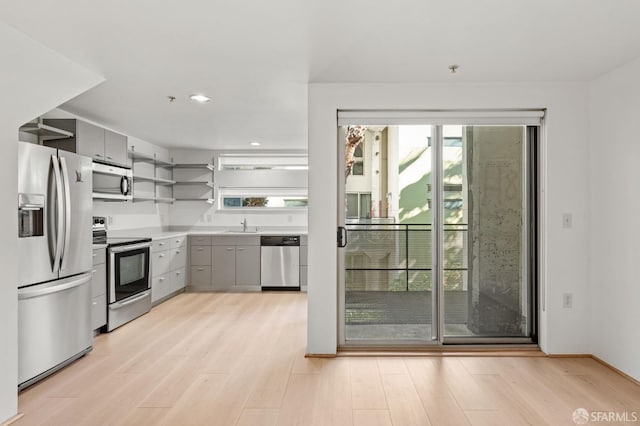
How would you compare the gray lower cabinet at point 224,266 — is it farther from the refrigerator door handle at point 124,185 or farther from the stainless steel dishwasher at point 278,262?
the refrigerator door handle at point 124,185

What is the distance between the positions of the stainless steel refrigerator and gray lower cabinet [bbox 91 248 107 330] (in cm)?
49

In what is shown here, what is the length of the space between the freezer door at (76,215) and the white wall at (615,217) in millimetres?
4218

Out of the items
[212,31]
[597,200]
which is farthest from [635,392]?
[212,31]

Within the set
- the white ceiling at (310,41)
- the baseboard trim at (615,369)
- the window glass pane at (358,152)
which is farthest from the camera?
the window glass pane at (358,152)

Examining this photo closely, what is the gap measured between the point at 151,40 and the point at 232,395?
233cm

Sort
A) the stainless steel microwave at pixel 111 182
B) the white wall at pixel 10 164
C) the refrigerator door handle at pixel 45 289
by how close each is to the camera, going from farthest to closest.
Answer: the stainless steel microwave at pixel 111 182
the refrigerator door handle at pixel 45 289
the white wall at pixel 10 164

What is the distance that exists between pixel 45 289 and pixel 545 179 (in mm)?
3985

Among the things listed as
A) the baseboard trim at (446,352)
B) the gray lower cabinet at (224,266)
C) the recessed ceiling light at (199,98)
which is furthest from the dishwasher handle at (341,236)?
the gray lower cabinet at (224,266)

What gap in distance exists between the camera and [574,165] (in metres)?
3.49

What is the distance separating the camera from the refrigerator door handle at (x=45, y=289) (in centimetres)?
283

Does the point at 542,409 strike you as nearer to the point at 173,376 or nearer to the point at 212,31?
the point at 173,376

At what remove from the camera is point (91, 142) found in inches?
165

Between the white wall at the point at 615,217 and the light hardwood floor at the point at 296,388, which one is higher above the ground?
the white wall at the point at 615,217

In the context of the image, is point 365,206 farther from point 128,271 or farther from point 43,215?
point 128,271
